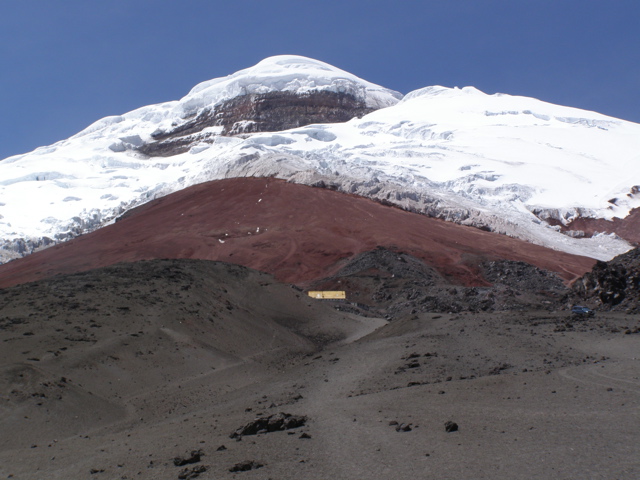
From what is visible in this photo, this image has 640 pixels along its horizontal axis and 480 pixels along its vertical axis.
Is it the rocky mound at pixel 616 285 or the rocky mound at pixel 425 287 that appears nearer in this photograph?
the rocky mound at pixel 616 285

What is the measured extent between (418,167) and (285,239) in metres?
25.9

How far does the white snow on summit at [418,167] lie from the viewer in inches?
2042

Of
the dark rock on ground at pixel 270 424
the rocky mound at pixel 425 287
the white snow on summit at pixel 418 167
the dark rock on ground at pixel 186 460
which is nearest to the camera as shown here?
the dark rock on ground at pixel 186 460

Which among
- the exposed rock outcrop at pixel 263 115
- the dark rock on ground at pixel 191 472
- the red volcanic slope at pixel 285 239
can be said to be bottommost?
the dark rock on ground at pixel 191 472

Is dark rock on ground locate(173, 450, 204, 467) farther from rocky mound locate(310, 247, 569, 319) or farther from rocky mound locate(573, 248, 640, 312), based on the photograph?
rocky mound locate(310, 247, 569, 319)

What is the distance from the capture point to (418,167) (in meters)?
60.5

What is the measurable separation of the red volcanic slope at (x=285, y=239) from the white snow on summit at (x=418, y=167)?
17.1ft

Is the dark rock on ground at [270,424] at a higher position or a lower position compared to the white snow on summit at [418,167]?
lower

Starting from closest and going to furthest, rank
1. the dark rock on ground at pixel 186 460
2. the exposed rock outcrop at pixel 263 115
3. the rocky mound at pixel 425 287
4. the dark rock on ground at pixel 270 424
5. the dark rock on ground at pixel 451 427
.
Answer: the dark rock on ground at pixel 186 460 → the dark rock on ground at pixel 451 427 → the dark rock on ground at pixel 270 424 → the rocky mound at pixel 425 287 → the exposed rock outcrop at pixel 263 115

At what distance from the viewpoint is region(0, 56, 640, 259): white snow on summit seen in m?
51.9

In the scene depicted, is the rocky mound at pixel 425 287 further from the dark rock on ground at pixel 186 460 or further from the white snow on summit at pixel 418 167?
the dark rock on ground at pixel 186 460

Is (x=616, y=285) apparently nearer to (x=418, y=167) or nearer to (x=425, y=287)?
(x=425, y=287)

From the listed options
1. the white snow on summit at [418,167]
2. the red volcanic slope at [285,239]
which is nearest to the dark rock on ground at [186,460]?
the red volcanic slope at [285,239]

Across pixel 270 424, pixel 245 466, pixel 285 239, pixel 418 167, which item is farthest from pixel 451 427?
pixel 418 167
